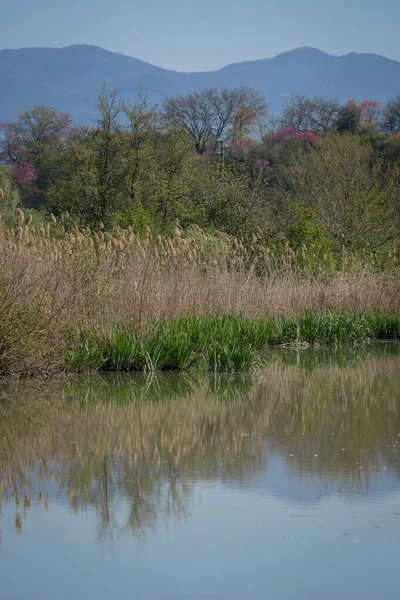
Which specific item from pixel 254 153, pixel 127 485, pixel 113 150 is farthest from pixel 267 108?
pixel 127 485

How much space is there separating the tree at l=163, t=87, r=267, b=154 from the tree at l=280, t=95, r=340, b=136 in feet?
11.8

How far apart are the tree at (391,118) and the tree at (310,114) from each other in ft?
12.9

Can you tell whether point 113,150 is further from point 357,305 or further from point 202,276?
point 202,276

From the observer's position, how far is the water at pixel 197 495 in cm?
499

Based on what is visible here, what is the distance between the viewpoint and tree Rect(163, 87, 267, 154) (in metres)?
74.2

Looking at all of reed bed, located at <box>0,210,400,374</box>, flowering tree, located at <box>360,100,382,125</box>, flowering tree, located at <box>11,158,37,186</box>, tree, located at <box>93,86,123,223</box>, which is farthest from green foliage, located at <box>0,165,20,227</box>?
flowering tree, located at <box>360,100,382,125</box>

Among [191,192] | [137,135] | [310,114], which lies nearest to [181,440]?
[191,192]

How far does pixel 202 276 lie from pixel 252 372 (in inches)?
136

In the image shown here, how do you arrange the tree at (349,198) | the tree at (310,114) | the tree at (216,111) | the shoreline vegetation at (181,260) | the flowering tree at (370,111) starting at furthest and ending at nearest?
the flowering tree at (370,111) → the tree at (216,111) → the tree at (310,114) → the tree at (349,198) → the shoreline vegetation at (181,260)

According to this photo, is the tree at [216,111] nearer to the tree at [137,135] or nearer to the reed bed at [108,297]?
the tree at [137,135]

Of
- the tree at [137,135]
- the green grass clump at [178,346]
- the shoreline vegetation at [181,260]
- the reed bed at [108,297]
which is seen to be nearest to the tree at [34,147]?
the shoreline vegetation at [181,260]

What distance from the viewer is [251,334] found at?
15.6 meters

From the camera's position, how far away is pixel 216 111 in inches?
3068

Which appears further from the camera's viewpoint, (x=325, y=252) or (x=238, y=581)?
(x=325, y=252)
